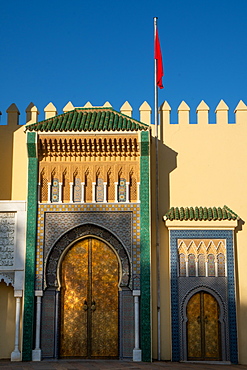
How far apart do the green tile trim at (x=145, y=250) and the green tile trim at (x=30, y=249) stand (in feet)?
6.66

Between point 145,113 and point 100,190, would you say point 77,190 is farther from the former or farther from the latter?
point 145,113

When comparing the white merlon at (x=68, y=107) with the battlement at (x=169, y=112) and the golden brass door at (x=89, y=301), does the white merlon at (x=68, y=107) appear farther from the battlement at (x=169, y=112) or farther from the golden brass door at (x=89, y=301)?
the golden brass door at (x=89, y=301)

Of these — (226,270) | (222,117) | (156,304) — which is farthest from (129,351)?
(222,117)

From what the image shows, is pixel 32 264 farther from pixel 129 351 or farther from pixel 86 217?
pixel 129 351

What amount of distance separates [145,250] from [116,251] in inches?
22.0

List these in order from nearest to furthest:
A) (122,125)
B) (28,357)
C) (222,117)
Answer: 1. (28,357)
2. (122,125)
3. (222,117)

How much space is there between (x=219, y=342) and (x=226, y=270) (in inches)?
52.5

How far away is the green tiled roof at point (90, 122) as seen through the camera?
10672mm

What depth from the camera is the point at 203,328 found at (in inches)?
411

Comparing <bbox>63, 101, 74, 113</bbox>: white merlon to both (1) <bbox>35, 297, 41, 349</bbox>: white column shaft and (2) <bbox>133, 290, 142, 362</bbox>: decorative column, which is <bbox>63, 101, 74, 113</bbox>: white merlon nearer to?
(1) <bbox>35, 297, 41, 349</bbox>: white column shaft

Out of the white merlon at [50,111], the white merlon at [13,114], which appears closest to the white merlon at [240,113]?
the white merlon at [50,111]

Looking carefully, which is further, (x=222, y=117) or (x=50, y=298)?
(x=222, y=117)

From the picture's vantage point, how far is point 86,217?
10672 mm

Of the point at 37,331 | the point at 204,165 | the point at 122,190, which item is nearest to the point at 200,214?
the point at 204,165
